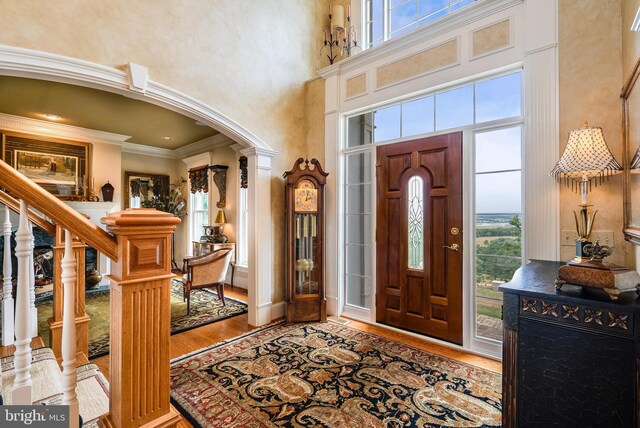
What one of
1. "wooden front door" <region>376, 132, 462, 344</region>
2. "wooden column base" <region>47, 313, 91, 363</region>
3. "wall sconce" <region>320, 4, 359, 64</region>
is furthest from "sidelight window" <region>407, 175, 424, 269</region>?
"wooden column base" <region>47, 313, 91, 363</region>

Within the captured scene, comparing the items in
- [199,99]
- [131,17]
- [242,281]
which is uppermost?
[131,17]

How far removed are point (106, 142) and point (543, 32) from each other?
664 cm

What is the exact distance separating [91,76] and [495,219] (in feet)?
11.8

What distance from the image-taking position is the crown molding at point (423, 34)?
2.62m

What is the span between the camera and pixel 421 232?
10.2 feet

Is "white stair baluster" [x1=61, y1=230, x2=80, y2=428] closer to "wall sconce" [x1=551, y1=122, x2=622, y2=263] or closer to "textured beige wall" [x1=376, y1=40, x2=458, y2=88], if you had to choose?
"wall sconce" [x1=551, y1=122, x2=622, y2=263]

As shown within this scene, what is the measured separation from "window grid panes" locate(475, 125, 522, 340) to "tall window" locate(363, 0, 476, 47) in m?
1.45

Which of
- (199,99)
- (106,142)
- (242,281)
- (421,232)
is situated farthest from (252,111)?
(106,142)

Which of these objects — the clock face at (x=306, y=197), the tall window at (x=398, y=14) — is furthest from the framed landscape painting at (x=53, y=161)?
the tall window at (x=398, y=14)

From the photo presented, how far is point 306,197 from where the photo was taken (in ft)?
11.7

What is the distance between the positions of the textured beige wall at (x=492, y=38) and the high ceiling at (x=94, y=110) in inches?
158

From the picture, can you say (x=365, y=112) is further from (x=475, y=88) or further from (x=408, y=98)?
(x=475, y=88)

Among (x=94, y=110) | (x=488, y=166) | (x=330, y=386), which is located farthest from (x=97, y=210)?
(x=488, y=166)

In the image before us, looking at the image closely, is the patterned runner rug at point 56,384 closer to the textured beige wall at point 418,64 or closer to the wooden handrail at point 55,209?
the wooden handrail at point 55,209
